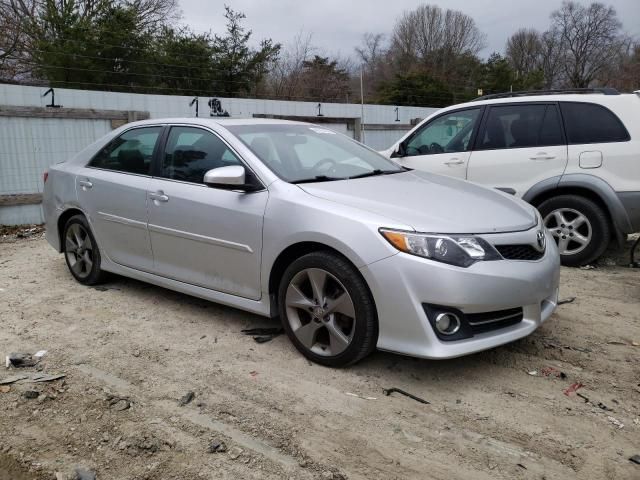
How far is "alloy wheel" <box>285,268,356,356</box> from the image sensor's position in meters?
3.38

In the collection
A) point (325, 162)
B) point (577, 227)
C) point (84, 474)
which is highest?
point (325, 162)

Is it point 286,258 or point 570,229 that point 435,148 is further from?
point 286,258

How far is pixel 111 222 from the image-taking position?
15.9ft

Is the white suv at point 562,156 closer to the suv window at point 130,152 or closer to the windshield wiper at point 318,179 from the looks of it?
the windshield wiper at point 318,179

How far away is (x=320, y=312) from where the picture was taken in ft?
11.4

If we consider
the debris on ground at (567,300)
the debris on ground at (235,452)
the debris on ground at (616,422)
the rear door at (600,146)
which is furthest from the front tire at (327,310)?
the rear door at (600,146)

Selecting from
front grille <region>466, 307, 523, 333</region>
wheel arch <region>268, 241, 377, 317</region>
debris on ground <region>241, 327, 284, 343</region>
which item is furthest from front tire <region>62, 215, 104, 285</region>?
front grille <region>466, 307, 523, 333</region>

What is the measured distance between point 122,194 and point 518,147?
13.3ft

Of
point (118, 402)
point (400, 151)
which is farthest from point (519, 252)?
point (400, 151)

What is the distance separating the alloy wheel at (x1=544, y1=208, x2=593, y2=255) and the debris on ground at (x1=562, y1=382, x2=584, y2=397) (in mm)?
2788

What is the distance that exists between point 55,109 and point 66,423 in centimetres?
746

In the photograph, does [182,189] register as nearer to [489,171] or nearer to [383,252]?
[383,252]

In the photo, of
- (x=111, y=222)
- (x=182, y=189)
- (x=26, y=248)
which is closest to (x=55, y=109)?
(x=26, y=248)

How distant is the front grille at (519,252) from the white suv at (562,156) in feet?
8.10
